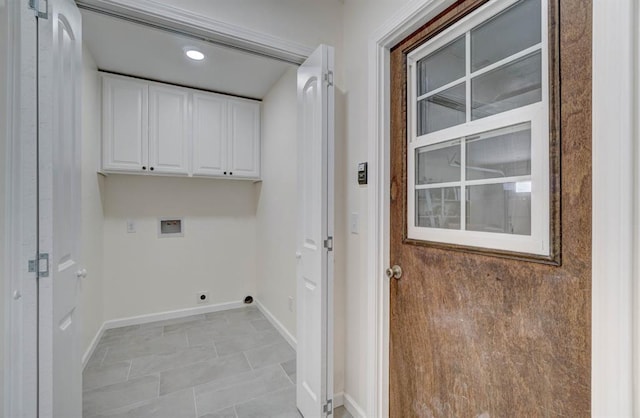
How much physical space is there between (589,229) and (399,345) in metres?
0.94

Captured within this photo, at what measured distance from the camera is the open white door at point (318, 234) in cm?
151

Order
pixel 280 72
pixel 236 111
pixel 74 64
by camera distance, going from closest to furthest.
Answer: pixel 74 64, pixel 280 72, pixel 236 111

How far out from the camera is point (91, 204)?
7.73ft

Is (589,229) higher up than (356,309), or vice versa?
(589,229)

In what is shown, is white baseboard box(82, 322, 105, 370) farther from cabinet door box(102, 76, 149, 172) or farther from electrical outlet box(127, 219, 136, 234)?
cabinet door box(102, 76, 149, 172)

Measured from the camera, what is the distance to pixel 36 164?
1.01m

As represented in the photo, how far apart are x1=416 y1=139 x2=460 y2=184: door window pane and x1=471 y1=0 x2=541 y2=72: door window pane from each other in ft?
1.02

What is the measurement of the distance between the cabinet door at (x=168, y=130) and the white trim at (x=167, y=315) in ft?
5.16

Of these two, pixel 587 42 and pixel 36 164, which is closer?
pixel 587 42

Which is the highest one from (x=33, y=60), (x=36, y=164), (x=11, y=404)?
(x=33, y=60)

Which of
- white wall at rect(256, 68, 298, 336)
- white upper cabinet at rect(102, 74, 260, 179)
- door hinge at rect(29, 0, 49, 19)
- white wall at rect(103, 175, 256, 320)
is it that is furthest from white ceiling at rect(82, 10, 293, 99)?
white wall at rect(103, 175, 256, 320)

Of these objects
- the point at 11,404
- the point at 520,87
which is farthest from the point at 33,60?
the point at 520,87

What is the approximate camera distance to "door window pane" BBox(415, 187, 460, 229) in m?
1.17

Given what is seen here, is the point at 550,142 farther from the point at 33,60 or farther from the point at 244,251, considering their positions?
the point at 244,251
